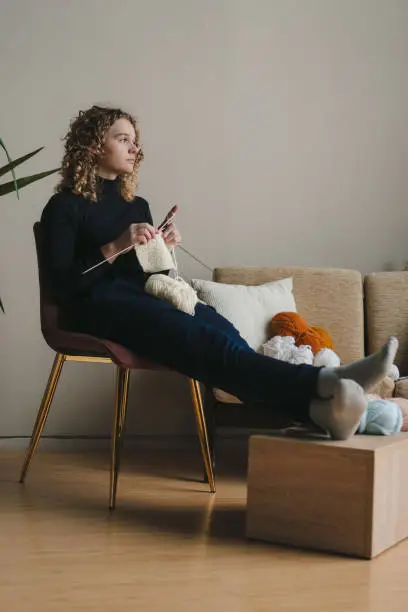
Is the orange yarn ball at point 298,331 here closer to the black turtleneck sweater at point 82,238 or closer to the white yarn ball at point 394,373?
the white yarn ball at point 394,373

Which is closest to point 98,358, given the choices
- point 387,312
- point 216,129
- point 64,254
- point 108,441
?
point 64,254

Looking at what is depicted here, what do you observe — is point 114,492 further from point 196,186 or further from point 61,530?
point 196,186

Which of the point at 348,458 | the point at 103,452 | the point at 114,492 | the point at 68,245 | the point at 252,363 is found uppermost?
the point at 68,245

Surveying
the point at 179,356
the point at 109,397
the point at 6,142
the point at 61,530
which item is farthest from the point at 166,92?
the point at 61,530

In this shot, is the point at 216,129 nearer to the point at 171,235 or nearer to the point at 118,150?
the point at 118,150

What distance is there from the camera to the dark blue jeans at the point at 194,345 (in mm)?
2311

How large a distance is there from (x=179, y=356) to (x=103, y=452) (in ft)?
4.55

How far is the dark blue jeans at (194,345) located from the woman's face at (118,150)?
443mm

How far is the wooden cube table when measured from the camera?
2197 mm

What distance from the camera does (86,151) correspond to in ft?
9.95

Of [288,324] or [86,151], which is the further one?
[288,324]

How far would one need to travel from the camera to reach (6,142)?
12.3 feet

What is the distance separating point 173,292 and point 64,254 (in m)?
0.37

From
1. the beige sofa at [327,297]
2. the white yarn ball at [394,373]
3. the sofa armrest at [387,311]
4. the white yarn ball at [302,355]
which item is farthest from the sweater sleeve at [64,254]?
the sofa armrest at [387,311]
